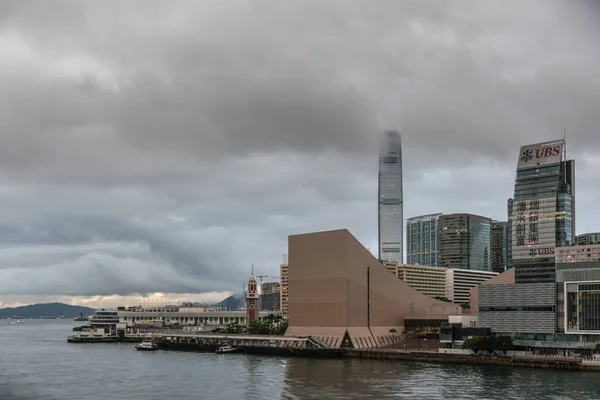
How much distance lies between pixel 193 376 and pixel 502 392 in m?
28.5

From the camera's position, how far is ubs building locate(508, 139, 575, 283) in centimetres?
9025

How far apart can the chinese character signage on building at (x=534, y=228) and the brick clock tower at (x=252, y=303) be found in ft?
188

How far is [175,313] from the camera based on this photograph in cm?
19075

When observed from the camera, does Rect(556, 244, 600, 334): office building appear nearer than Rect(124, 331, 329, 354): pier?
Yes

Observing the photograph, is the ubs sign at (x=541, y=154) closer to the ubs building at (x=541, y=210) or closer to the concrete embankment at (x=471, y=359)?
the ubs building at (x=541, y=210)

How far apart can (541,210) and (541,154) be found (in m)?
7.49

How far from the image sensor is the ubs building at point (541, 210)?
90.2m

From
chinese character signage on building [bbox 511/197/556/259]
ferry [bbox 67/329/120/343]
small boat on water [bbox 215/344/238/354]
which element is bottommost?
ferry [bbox 67/329/120/343]

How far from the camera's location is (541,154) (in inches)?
3743

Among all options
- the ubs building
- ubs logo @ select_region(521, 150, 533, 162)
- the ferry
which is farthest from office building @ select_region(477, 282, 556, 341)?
the ferry

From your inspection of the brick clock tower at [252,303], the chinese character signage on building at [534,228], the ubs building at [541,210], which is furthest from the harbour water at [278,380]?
the brick clock tower at [252,303]

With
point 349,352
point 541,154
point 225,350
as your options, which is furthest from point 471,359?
point 225,350

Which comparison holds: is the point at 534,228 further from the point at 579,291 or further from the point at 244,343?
the point at 244,343

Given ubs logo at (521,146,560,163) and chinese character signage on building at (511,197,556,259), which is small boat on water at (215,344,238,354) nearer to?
chinese character signage on building at (511,197,556,259)
